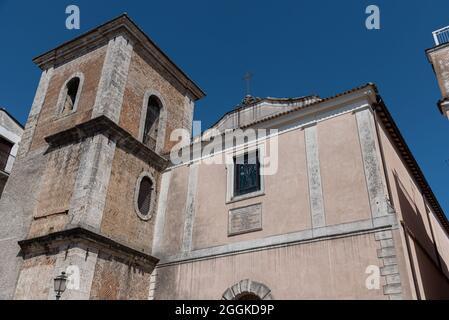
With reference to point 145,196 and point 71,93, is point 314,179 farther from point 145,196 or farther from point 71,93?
point 71,93

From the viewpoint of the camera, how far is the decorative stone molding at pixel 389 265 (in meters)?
7.88

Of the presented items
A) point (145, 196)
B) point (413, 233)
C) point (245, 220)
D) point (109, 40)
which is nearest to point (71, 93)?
point (109, 40)

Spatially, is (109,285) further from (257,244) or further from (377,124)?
(377,124)

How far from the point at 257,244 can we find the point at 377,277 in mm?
2894

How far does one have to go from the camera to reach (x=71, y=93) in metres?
13.9

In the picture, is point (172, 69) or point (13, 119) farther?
point (13, 119)

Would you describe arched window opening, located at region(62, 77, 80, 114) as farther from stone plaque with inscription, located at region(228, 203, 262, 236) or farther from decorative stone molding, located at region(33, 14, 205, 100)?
stone plaque with inscription, located at region(228, 203, 262, 236)

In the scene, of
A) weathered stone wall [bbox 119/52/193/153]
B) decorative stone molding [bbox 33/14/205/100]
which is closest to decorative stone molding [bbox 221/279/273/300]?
weathered stone wall [bbox 119/52/193/153]

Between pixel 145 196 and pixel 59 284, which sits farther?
pixel 145 196

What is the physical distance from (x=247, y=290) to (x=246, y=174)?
10.5 ft

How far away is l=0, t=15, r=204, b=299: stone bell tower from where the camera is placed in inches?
392

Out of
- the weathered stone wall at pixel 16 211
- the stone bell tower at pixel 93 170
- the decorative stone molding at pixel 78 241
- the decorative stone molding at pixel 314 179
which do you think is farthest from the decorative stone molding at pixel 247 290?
the weathered stone wall at pixel 16 211

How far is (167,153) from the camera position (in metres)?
13.4
